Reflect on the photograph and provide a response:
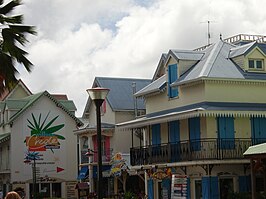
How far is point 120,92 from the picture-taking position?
55219mm

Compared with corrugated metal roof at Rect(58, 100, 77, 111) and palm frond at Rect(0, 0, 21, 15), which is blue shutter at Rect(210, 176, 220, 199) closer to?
palm frond at Rect(0, 0, 21, 15)

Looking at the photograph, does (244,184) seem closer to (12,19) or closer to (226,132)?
(226,132)

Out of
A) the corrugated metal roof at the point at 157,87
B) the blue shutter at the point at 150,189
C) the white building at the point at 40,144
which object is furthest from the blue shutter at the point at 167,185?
the white building at the point at 40,144

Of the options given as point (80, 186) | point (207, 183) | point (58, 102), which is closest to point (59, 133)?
point (58, 102)

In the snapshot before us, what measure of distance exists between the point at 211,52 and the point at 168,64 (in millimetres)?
2571

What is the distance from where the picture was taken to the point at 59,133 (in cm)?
5950

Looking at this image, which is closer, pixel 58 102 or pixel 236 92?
pixel 236 92

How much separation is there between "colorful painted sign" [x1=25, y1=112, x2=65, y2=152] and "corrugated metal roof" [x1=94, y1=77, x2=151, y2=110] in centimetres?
699

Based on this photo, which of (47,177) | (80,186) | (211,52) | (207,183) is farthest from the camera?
(47,177)

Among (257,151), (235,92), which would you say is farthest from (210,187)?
(257,151)

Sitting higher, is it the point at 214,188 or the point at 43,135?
the point at 43,135

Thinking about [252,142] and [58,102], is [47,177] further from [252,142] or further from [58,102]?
[252,142]

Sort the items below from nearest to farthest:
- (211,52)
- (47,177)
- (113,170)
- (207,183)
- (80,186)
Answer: (207,183), (211,52), (80,186), (113,170), (47,177)

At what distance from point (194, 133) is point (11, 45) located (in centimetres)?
1401
